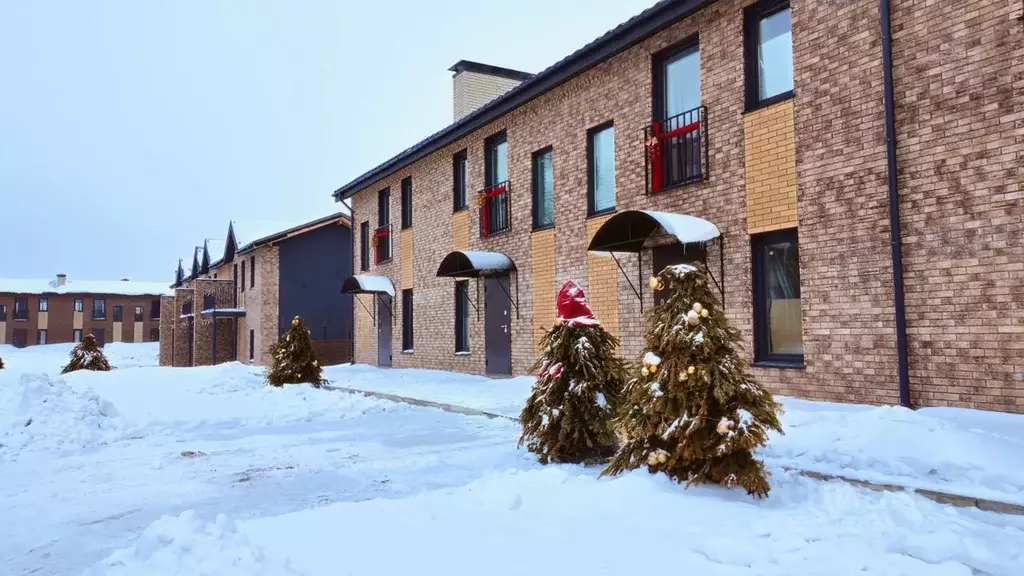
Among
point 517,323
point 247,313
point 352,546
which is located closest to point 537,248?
point 517,323

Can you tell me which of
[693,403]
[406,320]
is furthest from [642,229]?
[406,320]

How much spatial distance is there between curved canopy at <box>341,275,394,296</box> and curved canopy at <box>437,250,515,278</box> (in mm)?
4618

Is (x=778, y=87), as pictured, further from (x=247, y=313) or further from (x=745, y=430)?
(x=247, y=313)

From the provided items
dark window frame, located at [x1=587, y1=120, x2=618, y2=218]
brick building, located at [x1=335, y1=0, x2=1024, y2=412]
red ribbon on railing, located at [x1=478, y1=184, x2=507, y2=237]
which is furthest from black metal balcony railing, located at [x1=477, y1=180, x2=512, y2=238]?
dark window frame, located at [x1=587, y1=120, x2=618, y2=218]

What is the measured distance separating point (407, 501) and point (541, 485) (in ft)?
3.35

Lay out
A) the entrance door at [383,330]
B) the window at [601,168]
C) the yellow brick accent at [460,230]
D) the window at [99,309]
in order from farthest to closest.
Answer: the window at [99,309] → the entrance door at [383,330] → the yellow brick accent at [460,230] → the window at [601,168]

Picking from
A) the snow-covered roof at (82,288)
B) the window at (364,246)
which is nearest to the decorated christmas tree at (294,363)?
the window at (364,246)

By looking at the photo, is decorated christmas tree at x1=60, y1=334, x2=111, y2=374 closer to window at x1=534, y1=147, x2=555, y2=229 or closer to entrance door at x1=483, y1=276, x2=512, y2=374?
entrance door at x1=483, y1=276, x2=512, y2=374

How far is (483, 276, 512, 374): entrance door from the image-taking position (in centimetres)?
1422

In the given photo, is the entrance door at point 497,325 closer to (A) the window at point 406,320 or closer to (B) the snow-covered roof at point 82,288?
(A) the window at point 406,320

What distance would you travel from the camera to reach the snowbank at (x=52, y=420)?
27.0ft

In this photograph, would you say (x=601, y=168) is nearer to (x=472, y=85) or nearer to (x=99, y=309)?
(x=472, y=85)

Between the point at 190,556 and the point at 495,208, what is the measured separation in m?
12.0

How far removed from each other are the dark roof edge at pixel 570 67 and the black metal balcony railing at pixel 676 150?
4.62ft
